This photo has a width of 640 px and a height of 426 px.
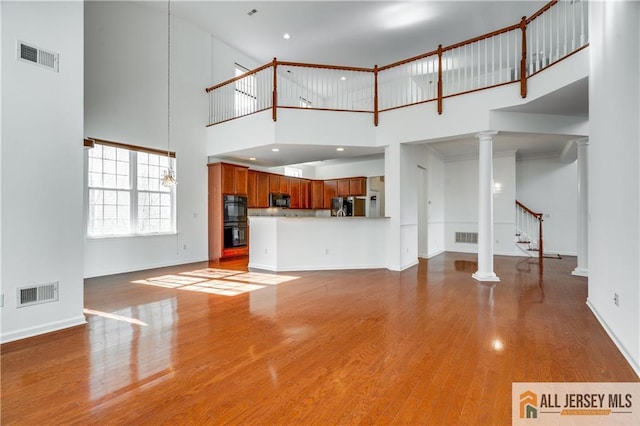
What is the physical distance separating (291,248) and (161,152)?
136 inches

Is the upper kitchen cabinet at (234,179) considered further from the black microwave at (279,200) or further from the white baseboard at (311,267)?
the white baseboard at (311,267)

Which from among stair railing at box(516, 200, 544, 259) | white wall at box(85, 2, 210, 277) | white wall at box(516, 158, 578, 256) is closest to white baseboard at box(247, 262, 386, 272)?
white wall at box(85, 2, 210, 277)

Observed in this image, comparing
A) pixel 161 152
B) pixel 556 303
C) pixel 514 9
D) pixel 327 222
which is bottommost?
pixel 556 303

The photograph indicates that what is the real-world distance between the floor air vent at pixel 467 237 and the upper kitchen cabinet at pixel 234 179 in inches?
251

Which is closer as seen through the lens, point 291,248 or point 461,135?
point 461,135

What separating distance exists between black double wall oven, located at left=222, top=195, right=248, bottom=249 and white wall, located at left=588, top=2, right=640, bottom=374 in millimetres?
6677

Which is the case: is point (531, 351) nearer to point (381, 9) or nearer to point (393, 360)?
point (393, 360)

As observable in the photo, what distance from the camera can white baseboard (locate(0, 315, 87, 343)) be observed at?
2.74 metres

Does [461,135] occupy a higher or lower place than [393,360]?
higher

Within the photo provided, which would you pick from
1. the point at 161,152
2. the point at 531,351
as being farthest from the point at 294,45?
the point at 531,351

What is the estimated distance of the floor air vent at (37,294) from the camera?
9.26 feet

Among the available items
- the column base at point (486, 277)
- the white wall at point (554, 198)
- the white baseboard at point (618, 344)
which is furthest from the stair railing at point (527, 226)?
the white baseboard at point (618, 344)

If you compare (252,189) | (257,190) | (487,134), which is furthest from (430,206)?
(252,189)

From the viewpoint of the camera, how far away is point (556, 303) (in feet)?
12.9
